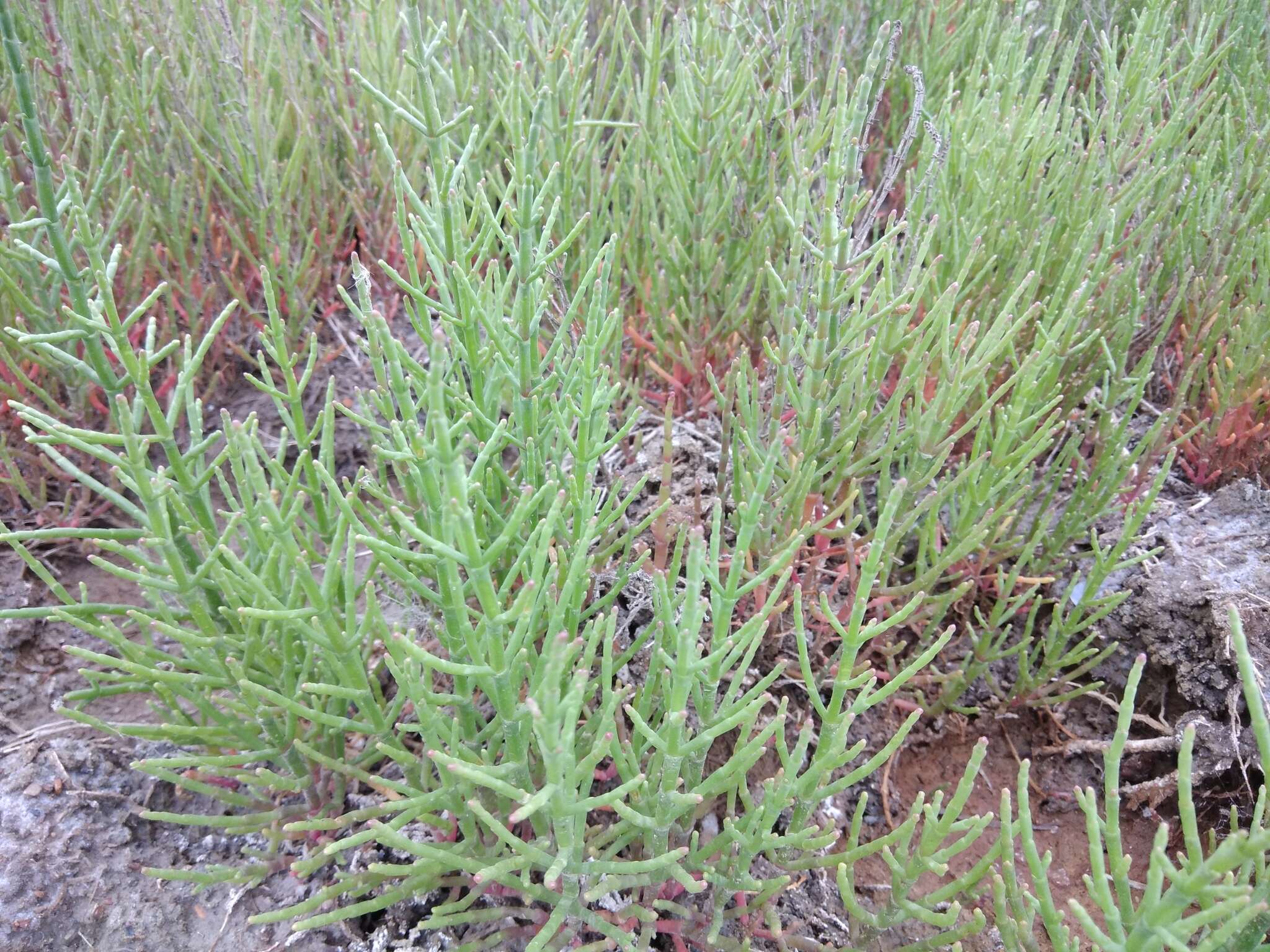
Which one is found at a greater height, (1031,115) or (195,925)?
(1031,115)

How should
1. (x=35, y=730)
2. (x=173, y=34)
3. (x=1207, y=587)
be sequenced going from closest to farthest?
(x=35, y=730)
(x=1207, y=587)
(x=173, y=34)

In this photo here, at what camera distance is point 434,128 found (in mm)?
1205

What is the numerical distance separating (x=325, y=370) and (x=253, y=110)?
69 cm

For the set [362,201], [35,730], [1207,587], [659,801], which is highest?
[362,201]

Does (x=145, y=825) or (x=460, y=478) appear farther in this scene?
(x=145, y=825)

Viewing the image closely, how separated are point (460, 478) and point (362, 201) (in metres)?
1.98

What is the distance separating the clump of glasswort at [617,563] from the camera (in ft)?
3.12

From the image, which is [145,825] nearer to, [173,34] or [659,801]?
[659,801]

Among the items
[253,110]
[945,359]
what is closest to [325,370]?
[253,110]

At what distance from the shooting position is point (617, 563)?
1697mm

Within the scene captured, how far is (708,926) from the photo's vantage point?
1.19 meters

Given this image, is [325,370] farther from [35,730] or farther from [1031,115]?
[1031,115]

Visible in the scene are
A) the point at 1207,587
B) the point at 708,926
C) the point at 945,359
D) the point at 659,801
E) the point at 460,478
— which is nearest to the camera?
the point at 460,478

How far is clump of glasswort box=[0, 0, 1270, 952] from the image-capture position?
0.95 metres
